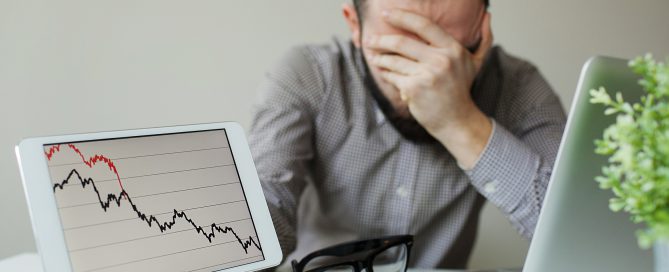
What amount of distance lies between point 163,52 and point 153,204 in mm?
1089

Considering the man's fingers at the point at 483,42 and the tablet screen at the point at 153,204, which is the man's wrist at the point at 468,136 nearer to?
the man's fingers at the point at 483,42

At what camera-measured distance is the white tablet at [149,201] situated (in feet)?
1.62

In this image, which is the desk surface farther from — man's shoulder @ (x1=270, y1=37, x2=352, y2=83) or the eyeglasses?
man's shoulder @ (x1=270, y1=37, x2=352, y2=83)

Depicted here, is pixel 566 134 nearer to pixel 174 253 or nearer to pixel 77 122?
pixel 174 253

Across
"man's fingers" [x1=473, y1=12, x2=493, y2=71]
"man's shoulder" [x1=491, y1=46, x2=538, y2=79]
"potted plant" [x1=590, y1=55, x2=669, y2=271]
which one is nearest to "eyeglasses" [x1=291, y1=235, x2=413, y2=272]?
"potted plant" [x1=590, y1=55, x2=669, y2=271]

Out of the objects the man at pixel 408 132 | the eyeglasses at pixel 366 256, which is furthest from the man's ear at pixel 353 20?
the eyeglasses at pixel 366 256

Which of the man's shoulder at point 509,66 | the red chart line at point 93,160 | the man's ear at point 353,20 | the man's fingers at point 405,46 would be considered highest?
the man's ear at point 353,20

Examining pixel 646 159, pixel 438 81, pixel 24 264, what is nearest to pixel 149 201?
pixel 24 264

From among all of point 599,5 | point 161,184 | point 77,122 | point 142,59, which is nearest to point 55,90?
point 77,122

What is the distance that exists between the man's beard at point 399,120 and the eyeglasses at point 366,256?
411 mm

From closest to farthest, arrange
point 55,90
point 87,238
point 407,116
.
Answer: point 87,238 < point 407,116 < point 55,90

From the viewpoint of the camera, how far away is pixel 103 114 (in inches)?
59.6

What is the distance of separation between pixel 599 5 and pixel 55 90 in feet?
5.18

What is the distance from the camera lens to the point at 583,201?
57 centimetres
